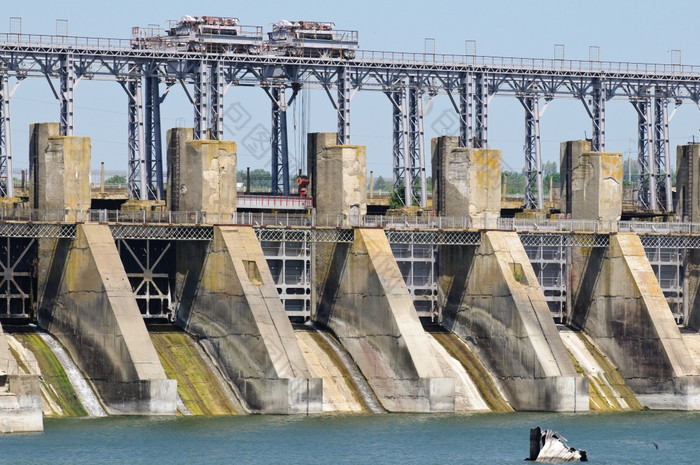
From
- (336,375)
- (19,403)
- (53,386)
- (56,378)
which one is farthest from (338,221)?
(19,403)

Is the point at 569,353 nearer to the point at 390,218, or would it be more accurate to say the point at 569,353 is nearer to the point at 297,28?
the point at 390,218

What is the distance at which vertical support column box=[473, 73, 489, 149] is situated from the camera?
9831 centimetres

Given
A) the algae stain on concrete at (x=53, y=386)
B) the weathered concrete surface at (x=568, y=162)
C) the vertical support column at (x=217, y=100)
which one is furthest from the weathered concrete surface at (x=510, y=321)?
the algae stain on concrete at (x=53, y=386)

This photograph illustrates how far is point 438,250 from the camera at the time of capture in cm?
8962

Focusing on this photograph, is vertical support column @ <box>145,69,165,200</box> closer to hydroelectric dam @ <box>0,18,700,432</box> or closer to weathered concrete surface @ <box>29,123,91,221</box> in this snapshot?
hydroelectric dam @ <box>0,18,700,432</box>

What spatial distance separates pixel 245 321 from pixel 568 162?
2461cm

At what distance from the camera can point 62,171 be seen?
→ 78.3m

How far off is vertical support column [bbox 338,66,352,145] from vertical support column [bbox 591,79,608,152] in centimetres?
1554

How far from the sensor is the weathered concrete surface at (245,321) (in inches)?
2894

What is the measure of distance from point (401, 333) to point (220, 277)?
837 cm

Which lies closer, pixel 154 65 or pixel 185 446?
pixel 185 446

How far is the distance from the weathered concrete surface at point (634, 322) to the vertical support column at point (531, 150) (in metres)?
10.4

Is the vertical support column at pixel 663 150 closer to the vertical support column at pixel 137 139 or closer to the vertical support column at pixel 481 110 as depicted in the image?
the vertical support column at pixel 481 110

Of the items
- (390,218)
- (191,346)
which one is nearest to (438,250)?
(390,218)
